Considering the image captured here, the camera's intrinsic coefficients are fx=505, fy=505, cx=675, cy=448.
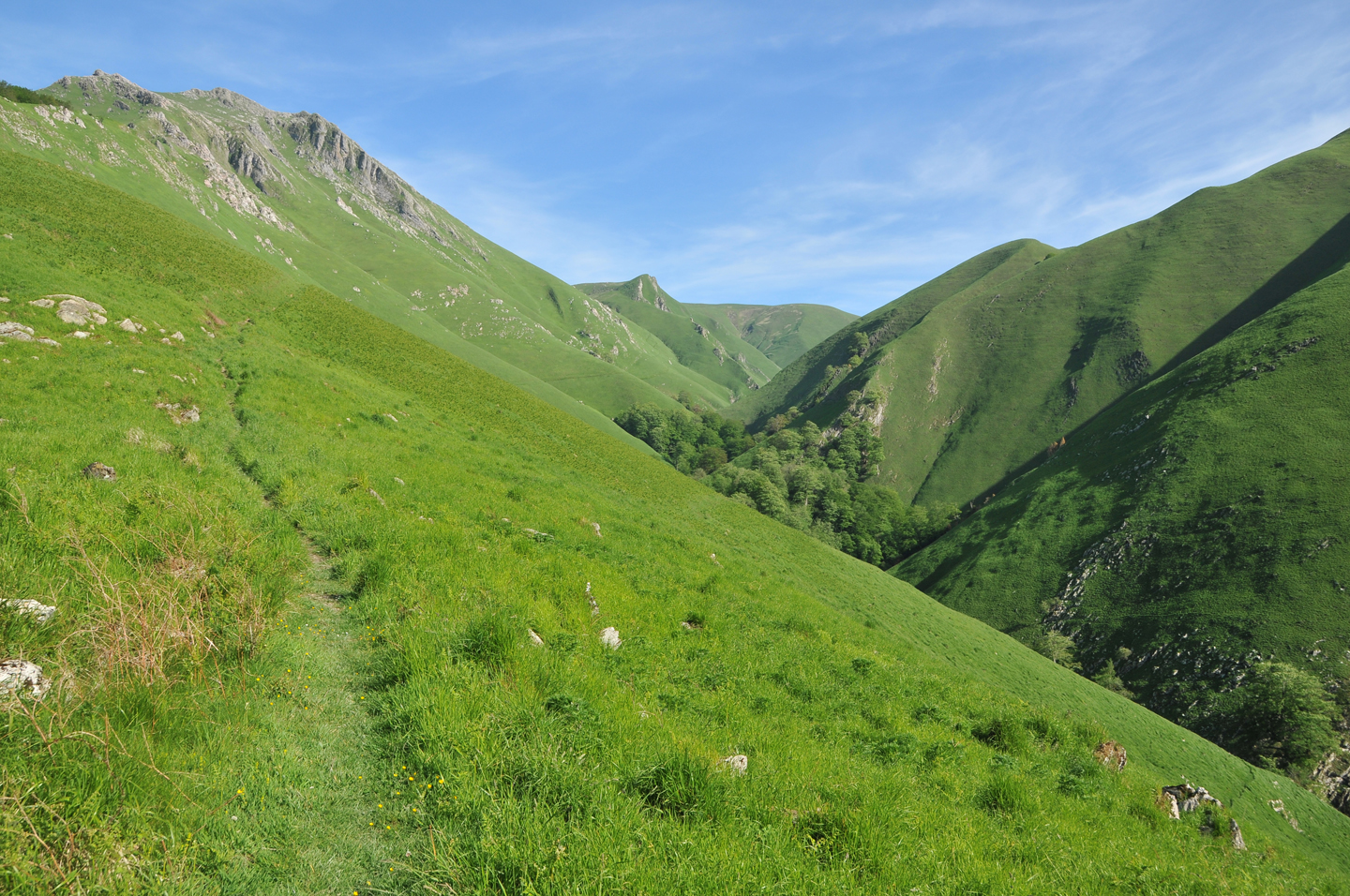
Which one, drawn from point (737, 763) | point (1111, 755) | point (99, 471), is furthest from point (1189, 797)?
point (99, 471)

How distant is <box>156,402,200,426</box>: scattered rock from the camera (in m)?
15.7

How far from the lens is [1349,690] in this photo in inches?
2020

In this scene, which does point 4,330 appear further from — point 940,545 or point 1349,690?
point 940,545

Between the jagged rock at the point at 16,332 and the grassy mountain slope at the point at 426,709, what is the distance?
96 centimetres

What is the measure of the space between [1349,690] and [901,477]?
95.4m

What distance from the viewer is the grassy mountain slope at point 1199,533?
59625 mm

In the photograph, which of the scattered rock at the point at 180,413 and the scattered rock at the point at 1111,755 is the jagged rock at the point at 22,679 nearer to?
the scattered rock at the point at 180,413

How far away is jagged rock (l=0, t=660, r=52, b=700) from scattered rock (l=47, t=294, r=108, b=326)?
2310 centimetres

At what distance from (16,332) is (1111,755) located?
34543mm

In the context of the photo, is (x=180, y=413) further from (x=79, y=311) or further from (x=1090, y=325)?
(x=1090, y=325)

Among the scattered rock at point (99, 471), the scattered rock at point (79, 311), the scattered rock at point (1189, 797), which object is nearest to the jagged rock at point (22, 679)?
the scattered rock at point (99, 471)

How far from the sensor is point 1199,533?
7244 centimetres

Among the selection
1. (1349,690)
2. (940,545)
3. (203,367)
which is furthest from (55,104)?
(1349,690)

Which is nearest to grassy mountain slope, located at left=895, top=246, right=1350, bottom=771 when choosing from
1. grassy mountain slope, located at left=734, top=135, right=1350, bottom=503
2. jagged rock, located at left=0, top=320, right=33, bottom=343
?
grassy mountain slope, located at left=734, top=135, right=1350, bottom=503
